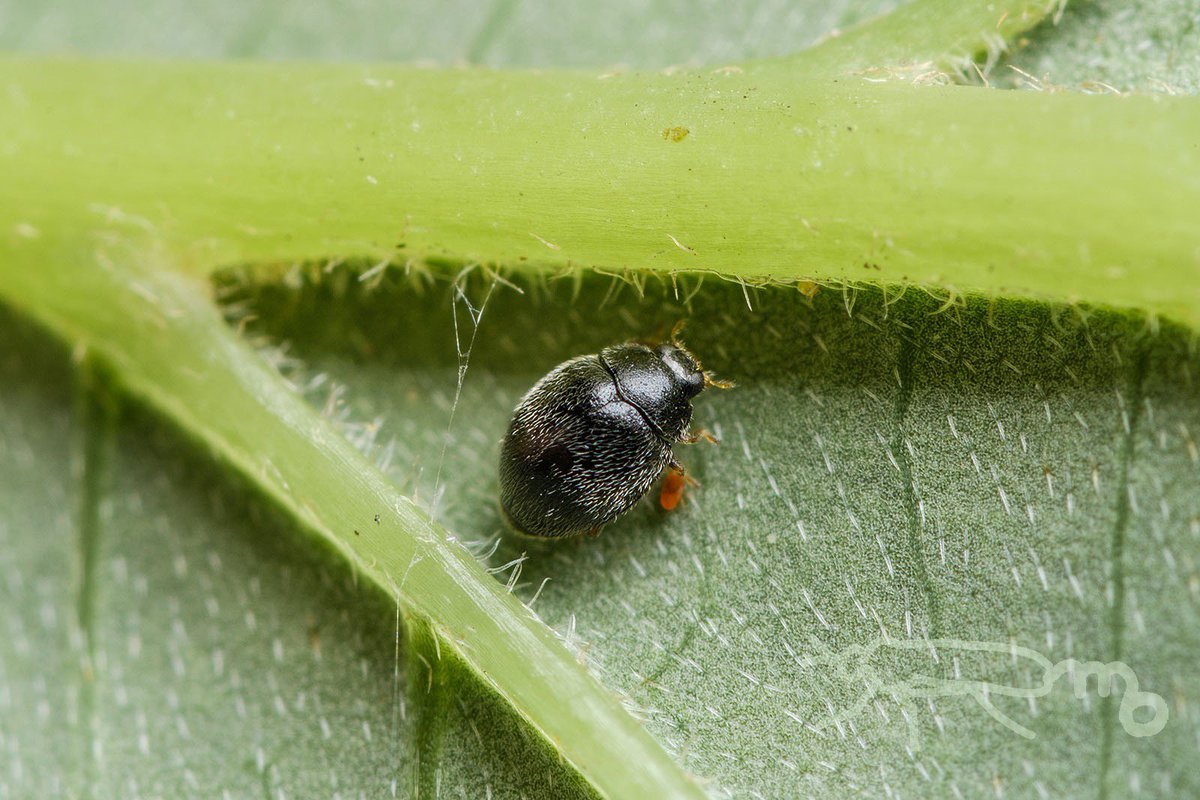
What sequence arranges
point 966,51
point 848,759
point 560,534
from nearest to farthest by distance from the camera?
point 848,759, point 966,51, point 560,534

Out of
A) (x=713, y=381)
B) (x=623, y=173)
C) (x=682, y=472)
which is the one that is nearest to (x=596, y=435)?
(x=682, y=472)

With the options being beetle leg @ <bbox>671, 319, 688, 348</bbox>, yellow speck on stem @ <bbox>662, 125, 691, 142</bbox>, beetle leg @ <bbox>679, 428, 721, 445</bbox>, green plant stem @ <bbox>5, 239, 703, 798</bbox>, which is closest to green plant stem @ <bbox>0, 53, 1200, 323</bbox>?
yellow speck on stem @ <bbox>662, 125, 691, 142</bbox>

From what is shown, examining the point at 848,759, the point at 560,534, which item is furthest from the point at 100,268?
the point at 848,759

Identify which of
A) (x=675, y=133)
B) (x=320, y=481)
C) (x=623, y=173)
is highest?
(x=675, y=133)

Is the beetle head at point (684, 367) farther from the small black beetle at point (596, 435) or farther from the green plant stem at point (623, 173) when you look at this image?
the green plant stem at point (623, 173)

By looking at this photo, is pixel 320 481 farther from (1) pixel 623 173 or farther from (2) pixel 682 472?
(1) pixel 623 173

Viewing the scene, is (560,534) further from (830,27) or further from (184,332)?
(830,27)

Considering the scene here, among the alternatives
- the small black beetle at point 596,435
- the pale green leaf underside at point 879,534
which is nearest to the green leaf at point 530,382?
the pale green leaf underside at point 879,534
